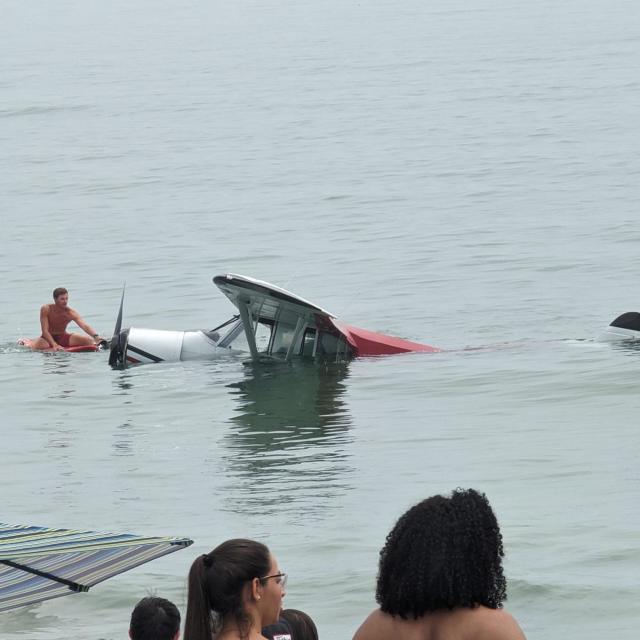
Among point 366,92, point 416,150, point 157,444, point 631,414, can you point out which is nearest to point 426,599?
point 157,444

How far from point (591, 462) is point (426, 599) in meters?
12.3

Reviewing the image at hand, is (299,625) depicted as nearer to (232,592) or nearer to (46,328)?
(232,592)

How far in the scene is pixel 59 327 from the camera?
2497cm

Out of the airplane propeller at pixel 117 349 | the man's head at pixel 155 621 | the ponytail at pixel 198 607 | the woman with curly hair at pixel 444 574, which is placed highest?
the woman with curly hair at pixel 444 574

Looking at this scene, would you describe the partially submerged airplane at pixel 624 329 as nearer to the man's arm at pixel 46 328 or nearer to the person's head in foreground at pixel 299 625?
the man's arm at pixel 46 328

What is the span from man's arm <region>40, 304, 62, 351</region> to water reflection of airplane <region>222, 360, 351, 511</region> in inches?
159

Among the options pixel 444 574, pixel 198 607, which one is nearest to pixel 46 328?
pixel 198 607

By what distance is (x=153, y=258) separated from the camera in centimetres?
3747

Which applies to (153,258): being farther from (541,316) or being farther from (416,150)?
(416,150)

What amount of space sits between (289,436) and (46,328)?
7936 mm

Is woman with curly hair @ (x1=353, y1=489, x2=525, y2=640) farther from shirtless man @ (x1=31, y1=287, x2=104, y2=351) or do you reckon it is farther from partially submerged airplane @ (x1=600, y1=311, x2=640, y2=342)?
shirtless man @ (x1=31, y1=287, x2=104, y2=351)

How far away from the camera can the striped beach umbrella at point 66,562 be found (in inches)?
281

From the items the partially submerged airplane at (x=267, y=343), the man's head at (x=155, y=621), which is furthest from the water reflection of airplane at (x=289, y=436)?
the man's head at (x=155, y=621)

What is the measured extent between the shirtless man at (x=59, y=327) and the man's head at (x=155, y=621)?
18701mm
